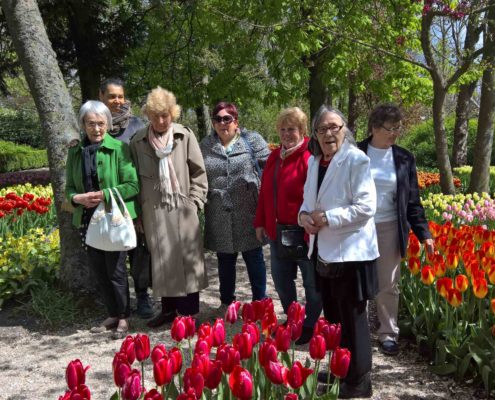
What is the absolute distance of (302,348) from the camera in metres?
3.51

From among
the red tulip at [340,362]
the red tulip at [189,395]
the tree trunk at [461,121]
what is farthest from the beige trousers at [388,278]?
the tree trunk at [461,121]

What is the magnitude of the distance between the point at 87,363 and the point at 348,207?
2.06 metres

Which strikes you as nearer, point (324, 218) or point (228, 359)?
point (228, 359)

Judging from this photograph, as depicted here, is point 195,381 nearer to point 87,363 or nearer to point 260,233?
point 87,363

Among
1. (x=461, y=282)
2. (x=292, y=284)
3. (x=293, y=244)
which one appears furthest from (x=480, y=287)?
(x=292, y=284)

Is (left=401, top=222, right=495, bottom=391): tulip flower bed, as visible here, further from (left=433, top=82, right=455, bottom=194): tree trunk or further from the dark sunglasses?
(left=433, top=82, right=455, bottom=194): tree trunk

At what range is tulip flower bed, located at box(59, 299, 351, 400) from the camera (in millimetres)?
1628

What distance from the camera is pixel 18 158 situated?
22.8 metres

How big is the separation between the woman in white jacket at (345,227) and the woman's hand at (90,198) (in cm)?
163

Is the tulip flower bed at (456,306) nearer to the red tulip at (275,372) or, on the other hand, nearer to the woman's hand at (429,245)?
the woman's hand at (429,245)

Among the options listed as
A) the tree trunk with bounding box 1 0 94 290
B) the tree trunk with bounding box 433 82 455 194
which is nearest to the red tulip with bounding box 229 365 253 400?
the tree trunk with bounding box 1 0 94 290

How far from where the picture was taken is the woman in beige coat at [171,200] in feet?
12.3

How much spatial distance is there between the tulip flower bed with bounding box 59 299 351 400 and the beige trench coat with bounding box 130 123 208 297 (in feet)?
5.54

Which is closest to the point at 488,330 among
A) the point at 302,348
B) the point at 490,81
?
the point at 302,348
